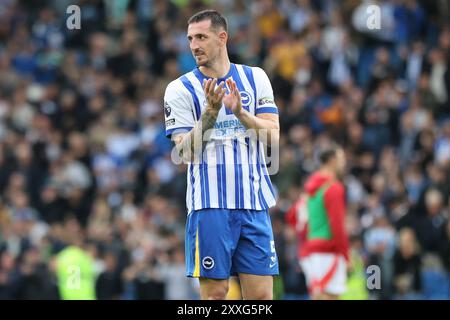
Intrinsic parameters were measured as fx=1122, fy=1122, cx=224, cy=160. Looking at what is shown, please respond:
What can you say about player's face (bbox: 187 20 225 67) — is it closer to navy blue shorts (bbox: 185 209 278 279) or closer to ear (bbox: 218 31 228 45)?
ear (bbox: 218 31 228 45)

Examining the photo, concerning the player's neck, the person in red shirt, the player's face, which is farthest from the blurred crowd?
Answer: the player's face

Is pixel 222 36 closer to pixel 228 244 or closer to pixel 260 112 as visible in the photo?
pixel 260 112

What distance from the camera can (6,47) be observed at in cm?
2220

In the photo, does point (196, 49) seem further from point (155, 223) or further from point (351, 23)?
point (351, 23)

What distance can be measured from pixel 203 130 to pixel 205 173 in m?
0.42

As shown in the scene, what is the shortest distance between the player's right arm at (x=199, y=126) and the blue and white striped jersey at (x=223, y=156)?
0.03 meters

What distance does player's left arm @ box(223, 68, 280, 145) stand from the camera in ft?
26.1

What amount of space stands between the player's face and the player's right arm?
0.38 m

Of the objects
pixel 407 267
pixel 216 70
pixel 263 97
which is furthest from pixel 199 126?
pixel 407 267

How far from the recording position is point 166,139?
19328mm

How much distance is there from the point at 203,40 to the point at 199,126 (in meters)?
0.70

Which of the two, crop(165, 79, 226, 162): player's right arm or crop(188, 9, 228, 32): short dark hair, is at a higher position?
crop(188, 9, 228, 32): short dark hair

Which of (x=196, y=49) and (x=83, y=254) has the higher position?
(x=196, y=49)
